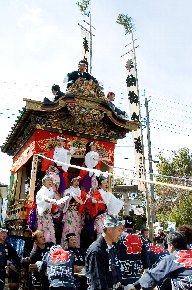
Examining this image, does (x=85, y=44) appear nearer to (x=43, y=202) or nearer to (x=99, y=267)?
(x=43, y=202)

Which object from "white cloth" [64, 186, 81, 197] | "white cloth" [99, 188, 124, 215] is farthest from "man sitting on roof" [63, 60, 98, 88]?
"white cloth" [99, 188, 124, 215]

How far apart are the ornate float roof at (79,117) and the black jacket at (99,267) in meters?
4.49

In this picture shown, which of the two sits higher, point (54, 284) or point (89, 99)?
→ point (89, 99)

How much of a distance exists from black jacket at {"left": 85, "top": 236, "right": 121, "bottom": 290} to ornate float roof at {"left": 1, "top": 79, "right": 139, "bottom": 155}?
4487mm

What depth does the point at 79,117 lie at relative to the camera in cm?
763

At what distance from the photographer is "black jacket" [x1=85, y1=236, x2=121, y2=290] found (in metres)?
2.94

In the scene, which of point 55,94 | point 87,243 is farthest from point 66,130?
point 87,243

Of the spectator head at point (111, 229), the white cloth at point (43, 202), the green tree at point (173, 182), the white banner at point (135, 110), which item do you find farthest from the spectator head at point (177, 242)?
the green tree at point (173, 182)

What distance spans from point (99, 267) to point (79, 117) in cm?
497

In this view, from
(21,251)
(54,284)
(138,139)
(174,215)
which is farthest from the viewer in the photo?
(174,215)

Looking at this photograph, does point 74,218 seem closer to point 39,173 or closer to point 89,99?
point 39,173

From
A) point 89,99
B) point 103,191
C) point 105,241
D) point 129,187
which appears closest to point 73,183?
point 103,191

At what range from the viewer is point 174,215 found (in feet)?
61.9

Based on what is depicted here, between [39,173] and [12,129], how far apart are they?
1.59 metres
